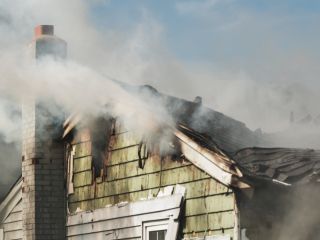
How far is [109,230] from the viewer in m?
14.1

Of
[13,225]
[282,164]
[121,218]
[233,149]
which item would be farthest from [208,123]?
[13,225]

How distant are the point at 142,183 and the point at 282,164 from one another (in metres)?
2.76

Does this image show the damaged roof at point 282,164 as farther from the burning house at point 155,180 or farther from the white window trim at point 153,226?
the white window trim at point 153,226

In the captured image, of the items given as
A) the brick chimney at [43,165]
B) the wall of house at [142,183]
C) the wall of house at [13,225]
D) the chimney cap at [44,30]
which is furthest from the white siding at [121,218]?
the chimney cap at [44,30]

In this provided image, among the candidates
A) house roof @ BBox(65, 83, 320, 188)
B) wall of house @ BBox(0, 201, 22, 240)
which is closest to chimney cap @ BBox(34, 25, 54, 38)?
house roof @ BBox(65, 83, 320, 188)

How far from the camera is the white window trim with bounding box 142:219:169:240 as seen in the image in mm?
13005

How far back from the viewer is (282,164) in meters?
12.1

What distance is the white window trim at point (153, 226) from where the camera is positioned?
512 inches

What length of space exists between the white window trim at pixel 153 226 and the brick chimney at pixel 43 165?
8.01 feet

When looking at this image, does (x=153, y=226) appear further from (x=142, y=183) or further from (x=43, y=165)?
(x=43, y=165)

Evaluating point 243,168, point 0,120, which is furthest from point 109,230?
point 0,120

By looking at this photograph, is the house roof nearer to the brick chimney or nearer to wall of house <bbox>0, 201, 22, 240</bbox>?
the brick chimney

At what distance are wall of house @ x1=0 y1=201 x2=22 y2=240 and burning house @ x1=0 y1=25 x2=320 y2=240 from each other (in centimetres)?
2

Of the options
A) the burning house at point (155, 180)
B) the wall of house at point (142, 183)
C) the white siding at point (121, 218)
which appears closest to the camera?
the burning house at point (155, 180)
